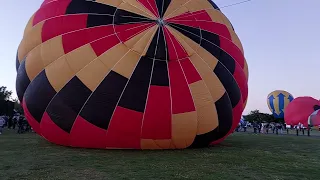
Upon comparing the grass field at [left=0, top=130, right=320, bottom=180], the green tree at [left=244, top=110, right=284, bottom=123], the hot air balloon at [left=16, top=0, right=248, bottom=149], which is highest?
the green tree at [left=244, top=110, right=284, bottom=123]

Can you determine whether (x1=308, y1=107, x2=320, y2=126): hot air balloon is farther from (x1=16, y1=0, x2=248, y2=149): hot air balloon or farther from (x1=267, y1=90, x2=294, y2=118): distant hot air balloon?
(x1=16, y1=0, x2=248, y2=149): hot air balloon

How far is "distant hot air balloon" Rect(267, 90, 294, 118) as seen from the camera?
119 feet

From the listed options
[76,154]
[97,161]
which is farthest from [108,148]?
[97,161]

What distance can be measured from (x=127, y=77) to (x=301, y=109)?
913 inches

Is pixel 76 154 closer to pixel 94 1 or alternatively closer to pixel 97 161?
pixel 97 161

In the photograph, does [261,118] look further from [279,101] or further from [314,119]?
[314,119]

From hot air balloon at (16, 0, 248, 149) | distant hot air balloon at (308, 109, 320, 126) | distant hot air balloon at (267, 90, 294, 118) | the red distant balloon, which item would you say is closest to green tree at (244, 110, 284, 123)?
distant hot air balloon at (267, 90, 294, 118)

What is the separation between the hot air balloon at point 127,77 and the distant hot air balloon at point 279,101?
98.4ft

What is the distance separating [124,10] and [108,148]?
3562 mm

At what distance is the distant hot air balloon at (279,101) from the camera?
3634 cm

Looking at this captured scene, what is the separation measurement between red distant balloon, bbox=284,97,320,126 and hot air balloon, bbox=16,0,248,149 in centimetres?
2024

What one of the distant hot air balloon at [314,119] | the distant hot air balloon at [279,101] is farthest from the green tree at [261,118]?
the distant hot air balloon at [314,119]

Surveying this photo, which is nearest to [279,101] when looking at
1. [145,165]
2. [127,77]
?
[127,77]

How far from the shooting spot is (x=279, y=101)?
36562 millimetres
